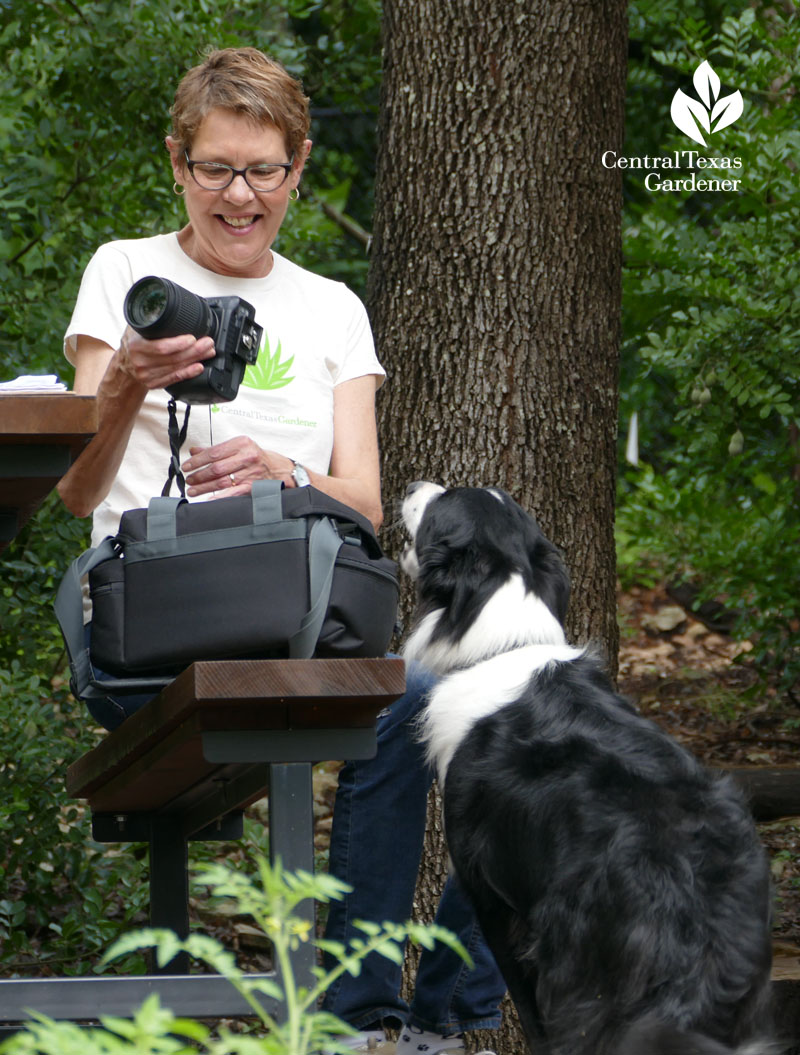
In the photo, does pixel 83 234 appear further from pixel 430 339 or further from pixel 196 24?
pixel 430 339

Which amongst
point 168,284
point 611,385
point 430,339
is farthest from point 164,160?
point 168,284

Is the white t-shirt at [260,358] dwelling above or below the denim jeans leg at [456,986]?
above

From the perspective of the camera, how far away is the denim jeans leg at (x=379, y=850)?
106 inches

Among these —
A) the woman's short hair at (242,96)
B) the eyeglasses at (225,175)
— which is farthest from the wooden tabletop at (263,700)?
the woman's short hair at (242,96)

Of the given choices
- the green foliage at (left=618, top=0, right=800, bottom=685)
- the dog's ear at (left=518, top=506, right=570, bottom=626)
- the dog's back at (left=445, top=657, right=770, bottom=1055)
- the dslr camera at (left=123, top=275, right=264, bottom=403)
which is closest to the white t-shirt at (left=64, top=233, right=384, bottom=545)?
the dslr camera at (left=123, top=275, right=264, bottom=403)

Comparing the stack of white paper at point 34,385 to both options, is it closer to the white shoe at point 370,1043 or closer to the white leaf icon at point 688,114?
the white shoe at point 370,1043

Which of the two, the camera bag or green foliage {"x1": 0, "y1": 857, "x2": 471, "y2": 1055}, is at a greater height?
the camera bag

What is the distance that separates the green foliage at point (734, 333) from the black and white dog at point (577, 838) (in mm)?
1797

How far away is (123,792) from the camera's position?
8.95 ft

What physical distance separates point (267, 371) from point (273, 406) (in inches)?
3.2

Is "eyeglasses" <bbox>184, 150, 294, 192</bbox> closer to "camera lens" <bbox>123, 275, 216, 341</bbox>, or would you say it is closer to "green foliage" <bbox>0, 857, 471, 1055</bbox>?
"camera lens" <bbox>123, 275, 216, 341</bbox>

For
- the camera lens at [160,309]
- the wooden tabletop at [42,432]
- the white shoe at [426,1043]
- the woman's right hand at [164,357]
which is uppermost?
the camera lens at [160,309]

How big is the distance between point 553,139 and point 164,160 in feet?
6.09

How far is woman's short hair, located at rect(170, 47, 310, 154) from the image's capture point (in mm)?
2789
